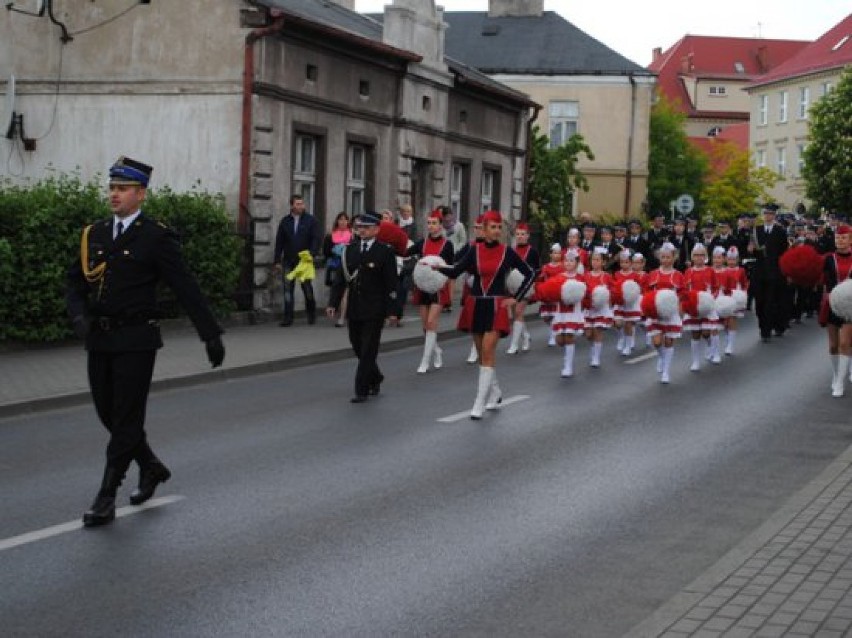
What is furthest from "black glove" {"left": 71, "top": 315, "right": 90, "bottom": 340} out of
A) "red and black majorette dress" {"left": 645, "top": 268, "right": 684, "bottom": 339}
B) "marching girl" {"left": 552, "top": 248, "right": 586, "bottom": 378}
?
"red and black majorette dress" {"left": 645, "top": 268, "right": 684, "bottom": 339}

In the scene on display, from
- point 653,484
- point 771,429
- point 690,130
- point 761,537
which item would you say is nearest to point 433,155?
point 771,429

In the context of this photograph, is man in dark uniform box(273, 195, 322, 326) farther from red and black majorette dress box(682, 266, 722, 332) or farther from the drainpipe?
the drainpipe

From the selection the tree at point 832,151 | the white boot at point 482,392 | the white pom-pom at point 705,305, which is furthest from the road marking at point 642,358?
the tree at point 832,151

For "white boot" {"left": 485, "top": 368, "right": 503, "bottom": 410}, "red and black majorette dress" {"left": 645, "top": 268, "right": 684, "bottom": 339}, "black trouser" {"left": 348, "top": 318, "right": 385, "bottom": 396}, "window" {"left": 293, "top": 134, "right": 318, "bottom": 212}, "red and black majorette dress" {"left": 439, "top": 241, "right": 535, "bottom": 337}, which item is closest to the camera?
"red and black majorette dress" {"left": 439, "top": 241, "right": 535, "bottom": 337}

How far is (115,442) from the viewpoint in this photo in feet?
29.5

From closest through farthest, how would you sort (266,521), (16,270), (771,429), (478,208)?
1. (266,521)
2. (771,429)
3. (16,270)
4. (478,208)

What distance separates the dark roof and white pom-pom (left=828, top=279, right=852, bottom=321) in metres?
49.1

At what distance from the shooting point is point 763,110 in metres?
109

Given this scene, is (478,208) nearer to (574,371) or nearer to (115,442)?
(574,371)

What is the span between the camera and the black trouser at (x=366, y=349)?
15438 mm

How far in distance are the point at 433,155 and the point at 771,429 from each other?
19667 millimetres

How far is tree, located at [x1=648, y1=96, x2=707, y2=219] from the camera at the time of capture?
98.1 metres

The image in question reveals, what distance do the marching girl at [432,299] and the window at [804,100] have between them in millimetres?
87984

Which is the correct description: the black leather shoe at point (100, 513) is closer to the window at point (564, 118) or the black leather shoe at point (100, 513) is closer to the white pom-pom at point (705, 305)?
the white pom-pom at point (705, 305)
